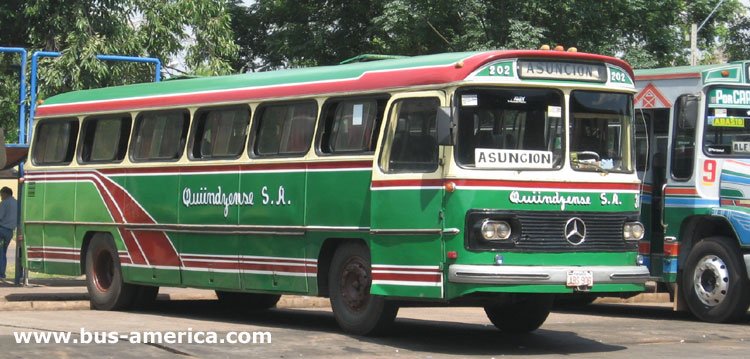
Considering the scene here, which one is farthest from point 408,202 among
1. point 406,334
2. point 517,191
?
point 406,334

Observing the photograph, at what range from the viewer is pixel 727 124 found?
18.6 metres

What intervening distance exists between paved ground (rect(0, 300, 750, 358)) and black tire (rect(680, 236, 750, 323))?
228 millimetres

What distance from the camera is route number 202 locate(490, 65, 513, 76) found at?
45.5 ft

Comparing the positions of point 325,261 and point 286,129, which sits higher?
point 286,129

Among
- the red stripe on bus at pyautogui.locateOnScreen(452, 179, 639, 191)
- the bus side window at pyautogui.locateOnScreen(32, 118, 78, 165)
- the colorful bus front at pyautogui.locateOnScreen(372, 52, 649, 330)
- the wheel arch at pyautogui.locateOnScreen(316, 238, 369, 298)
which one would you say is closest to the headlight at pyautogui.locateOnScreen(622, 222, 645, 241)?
the colorful bus front at pyautogui.locateOnScreen(372, 52, 649, 330)

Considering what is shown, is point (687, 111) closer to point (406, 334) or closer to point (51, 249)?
point (406, 334)

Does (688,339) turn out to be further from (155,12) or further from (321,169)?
(155,12)

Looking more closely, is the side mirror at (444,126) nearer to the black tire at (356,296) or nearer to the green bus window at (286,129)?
the black tire at (356,296)

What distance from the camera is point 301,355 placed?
13.0 metres

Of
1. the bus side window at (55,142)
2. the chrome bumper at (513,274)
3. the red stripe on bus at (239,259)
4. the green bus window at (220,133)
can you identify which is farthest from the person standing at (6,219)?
the chrome bumper at (513,274)

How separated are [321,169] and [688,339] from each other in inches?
173

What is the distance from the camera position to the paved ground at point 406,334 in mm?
13242

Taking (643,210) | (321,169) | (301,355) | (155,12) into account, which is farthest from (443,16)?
(301,355)

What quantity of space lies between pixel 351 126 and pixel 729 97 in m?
5.94
